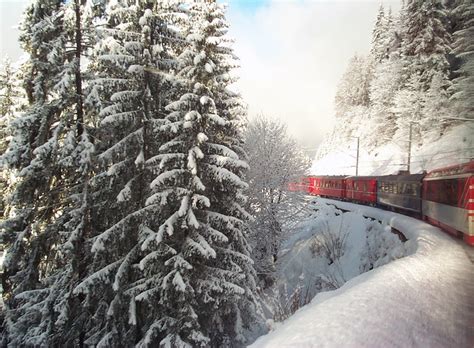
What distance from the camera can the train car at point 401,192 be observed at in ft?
68.1

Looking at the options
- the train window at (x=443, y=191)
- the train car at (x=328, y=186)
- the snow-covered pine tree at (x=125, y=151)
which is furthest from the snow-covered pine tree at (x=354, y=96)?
the snow-covered pine tree at (x=125, y=151)

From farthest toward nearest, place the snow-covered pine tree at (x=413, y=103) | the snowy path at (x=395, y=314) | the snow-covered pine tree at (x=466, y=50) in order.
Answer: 1. the snow-covered pine tree at (x=413, y=103)
2. the snowy path at (x=395, y=314)
3. the snow-covered pine tree at (x=466, y=50)

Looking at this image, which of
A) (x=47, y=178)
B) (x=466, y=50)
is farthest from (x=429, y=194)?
(x=47, y=178)

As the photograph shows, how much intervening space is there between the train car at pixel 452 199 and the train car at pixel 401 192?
173 cm

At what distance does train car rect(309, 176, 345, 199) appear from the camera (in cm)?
3841

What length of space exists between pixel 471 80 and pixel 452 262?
6.86 metres

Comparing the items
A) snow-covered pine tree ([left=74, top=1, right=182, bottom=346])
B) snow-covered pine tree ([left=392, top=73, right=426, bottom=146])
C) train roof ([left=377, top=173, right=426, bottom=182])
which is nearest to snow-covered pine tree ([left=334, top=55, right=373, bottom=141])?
snow-covered pine tree ([left=392, top=73, right=426, bottom=146])

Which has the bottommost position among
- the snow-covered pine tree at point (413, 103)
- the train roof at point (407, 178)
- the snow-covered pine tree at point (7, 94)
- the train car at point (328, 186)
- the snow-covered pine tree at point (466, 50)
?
the train car at point (328, 186)

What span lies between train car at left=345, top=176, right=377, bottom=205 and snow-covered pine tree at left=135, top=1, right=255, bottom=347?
20.4 meters

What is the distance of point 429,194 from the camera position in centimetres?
1800

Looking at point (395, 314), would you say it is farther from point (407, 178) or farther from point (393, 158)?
point (393, 158)

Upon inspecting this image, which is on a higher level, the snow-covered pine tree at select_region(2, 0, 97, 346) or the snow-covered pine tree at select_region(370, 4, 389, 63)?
the snow-covered pine tree at select_region(370, 4, 389, 63)

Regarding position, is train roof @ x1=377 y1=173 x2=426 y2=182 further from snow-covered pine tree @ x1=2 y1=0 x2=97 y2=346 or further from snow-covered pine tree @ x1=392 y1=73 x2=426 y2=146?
snow-covered pine tree @ x1=2 y1=0 x2=97 y2=346

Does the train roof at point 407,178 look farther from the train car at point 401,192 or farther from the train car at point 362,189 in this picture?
the train car at point 362,189
